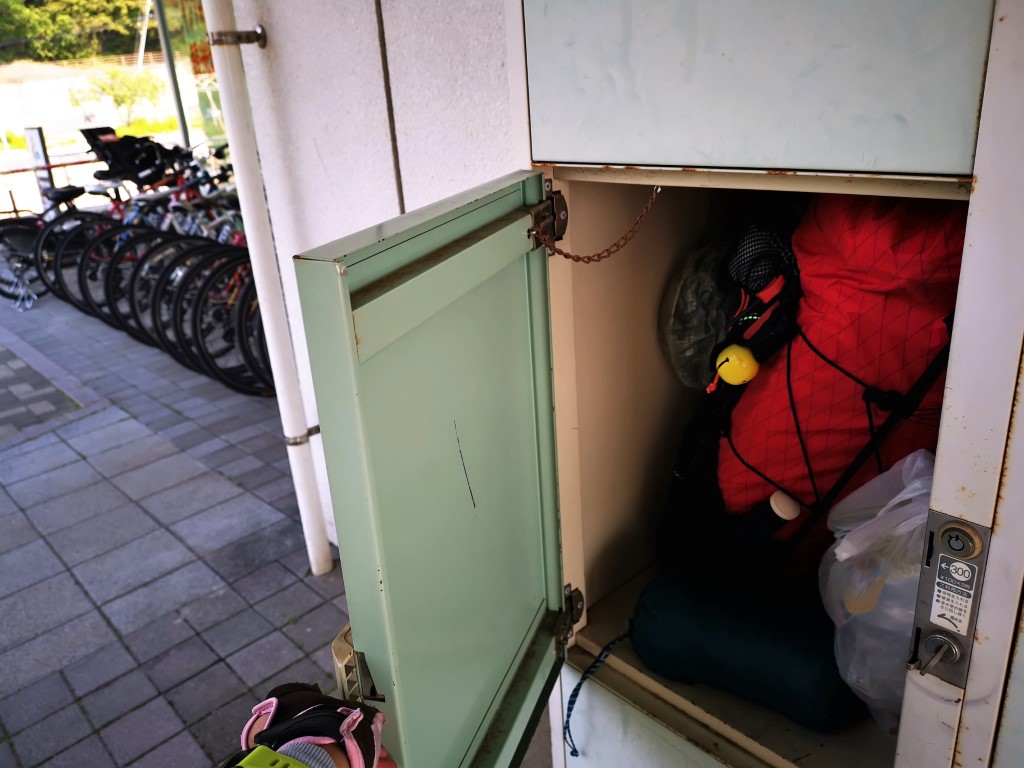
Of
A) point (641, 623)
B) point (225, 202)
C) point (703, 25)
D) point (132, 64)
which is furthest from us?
point (132, 64)

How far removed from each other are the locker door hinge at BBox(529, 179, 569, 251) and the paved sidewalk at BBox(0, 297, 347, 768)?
7.14 feet

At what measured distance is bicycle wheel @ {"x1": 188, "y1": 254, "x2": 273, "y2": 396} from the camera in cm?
557

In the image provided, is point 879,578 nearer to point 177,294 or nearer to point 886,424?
point 886,424

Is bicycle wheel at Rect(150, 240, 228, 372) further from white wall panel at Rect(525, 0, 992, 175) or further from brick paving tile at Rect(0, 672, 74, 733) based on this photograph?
white wall panel at Rect(525, 0, 992, 175)

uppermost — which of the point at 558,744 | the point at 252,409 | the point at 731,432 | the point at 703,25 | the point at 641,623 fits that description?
the point at 703,25

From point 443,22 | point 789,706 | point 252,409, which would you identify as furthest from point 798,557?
point 252,409

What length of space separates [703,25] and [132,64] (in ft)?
80.4

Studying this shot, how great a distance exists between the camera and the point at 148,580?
357 cm

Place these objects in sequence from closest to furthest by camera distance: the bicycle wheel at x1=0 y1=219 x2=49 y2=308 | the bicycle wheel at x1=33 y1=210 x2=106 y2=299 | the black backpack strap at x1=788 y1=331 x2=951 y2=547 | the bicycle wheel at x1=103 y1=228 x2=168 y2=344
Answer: the black backpack strap at x1=788 y1=331 x2=951 y2=547
the bicycle wheel at x1=103 y1=228 x2=168 y2=344
the bicycle wheel at x1=33 y1=210 x2=106 y2=299
the bicycle wheel at x1=0 y1=219 x2=49 y2=308

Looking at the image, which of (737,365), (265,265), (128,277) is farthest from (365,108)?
(128,277)

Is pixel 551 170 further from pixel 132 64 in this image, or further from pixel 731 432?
pixel 132 64

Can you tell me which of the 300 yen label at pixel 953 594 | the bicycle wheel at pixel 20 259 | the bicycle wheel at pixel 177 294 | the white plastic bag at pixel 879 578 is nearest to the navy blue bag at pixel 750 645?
the white plastic bag at pixel 879 578


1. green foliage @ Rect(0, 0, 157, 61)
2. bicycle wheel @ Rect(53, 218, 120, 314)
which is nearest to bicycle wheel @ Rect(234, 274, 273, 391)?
bicycle wheel @ Rect(53, 218, 120, 314)

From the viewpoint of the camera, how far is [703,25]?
104 cm
